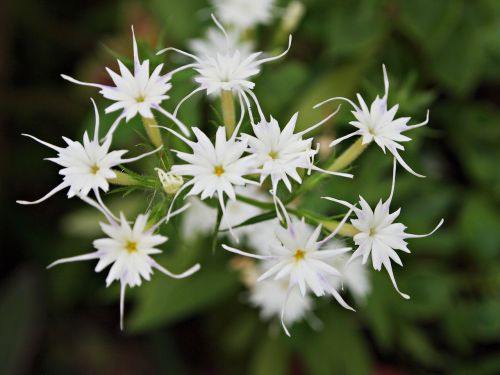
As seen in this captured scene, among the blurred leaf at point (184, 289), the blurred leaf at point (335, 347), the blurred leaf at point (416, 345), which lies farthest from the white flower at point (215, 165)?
the blurred leaf at point (416, 345)

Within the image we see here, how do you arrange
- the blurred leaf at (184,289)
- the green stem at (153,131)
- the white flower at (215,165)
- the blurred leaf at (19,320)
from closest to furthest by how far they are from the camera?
the white flower at (215,165), the green stem at (153,131), the blurred leaf at (184,289), the blurred leaf at (19,320)

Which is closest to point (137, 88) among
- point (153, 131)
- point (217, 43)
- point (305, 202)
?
point (153, 131)

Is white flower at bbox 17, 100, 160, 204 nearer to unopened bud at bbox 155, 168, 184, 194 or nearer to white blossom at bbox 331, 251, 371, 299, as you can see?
unopened bud at bbox 155, 168, 184, 194

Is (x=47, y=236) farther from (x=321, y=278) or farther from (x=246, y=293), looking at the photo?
(x=321, y=278)

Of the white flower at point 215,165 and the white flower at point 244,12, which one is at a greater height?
the white flower at point 244,12

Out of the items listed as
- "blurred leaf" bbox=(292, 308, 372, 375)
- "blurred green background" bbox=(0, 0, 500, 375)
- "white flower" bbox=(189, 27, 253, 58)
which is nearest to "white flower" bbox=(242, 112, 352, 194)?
"blurred green background" bbox=(0, 0, 500, 375)

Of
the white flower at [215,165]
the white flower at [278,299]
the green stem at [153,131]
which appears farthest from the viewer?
the white flower at [278,299]

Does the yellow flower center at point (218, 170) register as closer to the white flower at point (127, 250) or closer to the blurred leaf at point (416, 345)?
the white flower at point (127, 250)
